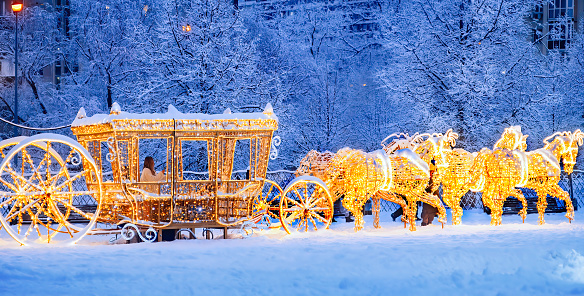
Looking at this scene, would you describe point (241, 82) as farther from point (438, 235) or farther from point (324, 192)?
point (438, 235)

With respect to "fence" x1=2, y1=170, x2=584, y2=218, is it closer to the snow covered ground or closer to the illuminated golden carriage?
the illuminated golden carriage

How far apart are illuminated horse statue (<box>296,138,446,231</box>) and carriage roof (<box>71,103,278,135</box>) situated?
2040mm

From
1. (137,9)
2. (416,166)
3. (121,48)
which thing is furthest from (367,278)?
(137,9)

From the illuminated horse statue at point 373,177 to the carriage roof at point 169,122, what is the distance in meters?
2.04

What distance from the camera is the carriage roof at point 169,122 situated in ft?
Result: 29.8

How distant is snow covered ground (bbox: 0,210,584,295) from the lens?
6.68m

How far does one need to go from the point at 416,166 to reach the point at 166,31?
1110 cm

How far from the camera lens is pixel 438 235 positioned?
10258 mm

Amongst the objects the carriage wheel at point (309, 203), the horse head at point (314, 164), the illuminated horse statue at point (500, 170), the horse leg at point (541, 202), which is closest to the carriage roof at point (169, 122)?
the carriage wheel at point (309, 203)

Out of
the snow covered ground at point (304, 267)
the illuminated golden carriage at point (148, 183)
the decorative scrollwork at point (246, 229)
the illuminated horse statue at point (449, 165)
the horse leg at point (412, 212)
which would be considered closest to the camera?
the snow covered ground at point (304, 267)

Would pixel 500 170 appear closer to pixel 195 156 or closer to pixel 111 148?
pixel 111 148

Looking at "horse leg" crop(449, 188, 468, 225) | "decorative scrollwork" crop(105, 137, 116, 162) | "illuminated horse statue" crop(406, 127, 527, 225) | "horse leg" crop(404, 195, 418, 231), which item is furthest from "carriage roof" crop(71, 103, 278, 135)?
"horse leg" crop(449, 188, 468, 225)

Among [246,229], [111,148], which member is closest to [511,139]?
[246,229]

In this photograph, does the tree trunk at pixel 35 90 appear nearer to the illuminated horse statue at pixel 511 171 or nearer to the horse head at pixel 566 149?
the illuminated horse statue at pixel 511 171
